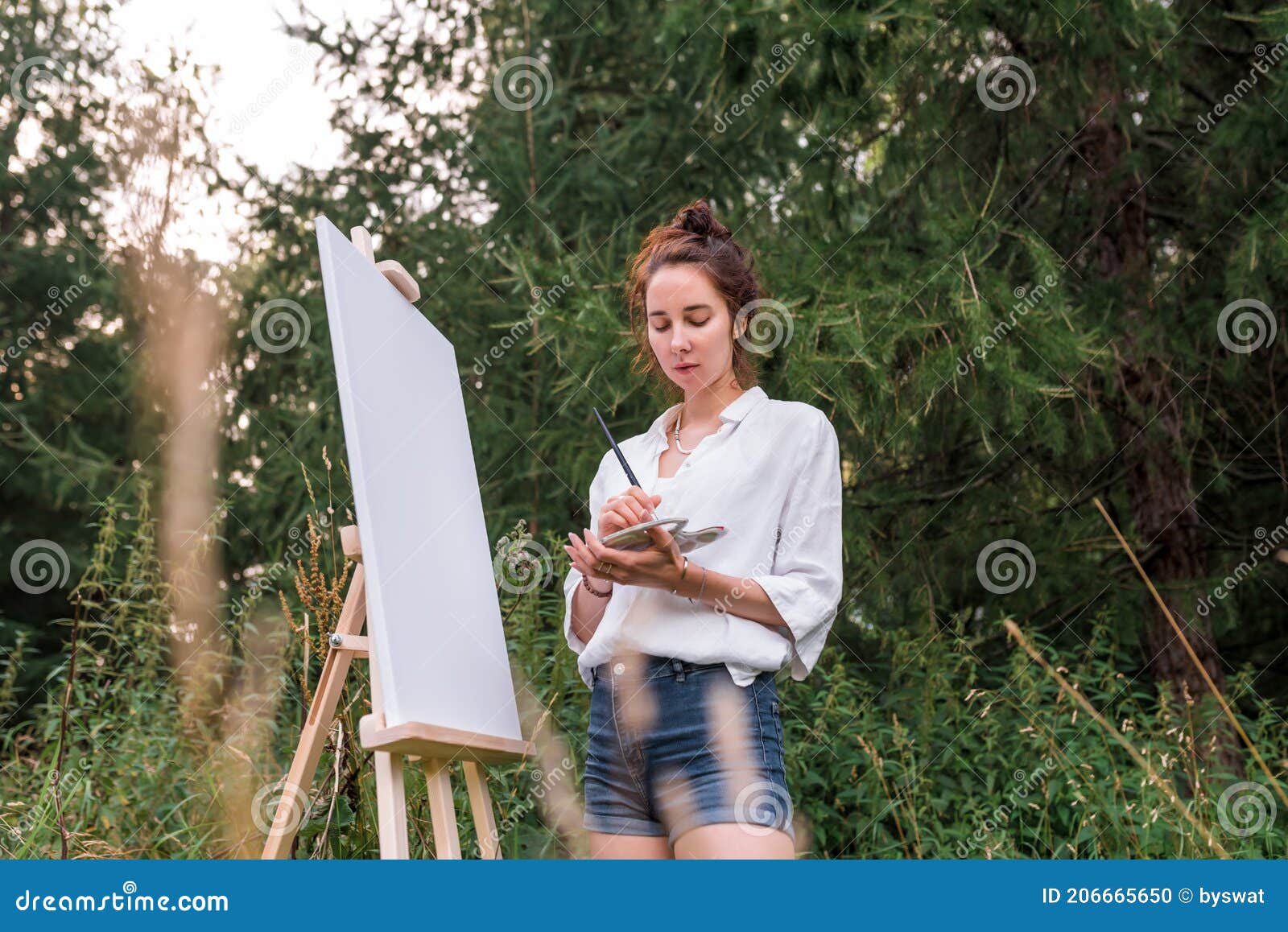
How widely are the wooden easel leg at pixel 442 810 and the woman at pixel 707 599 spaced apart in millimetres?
260

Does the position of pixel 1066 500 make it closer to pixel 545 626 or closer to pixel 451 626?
pixel 545 626

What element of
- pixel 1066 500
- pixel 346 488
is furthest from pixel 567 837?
pixel 1066 500

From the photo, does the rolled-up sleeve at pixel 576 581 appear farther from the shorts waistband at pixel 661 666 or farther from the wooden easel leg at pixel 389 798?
the wooden easel leg at pixel 389 798

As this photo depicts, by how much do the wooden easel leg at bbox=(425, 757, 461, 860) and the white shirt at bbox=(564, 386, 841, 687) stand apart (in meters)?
0.30

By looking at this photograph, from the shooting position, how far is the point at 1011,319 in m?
3.68

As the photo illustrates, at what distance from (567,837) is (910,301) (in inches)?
76.8

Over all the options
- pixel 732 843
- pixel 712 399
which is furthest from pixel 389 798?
pixel 712 399

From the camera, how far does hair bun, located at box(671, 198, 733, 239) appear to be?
189 centimetres

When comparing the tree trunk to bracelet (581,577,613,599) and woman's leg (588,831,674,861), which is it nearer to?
bracelet (581,577,613,599)

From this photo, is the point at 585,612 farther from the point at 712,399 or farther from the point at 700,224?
the point at 700,224

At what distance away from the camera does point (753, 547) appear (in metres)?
1.74

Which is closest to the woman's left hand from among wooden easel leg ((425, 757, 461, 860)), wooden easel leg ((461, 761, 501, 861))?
wooden easel leg ((425, 757, 461, 860))

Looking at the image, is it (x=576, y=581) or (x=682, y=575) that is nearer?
(x=682, y=575)

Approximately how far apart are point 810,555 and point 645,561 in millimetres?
258
